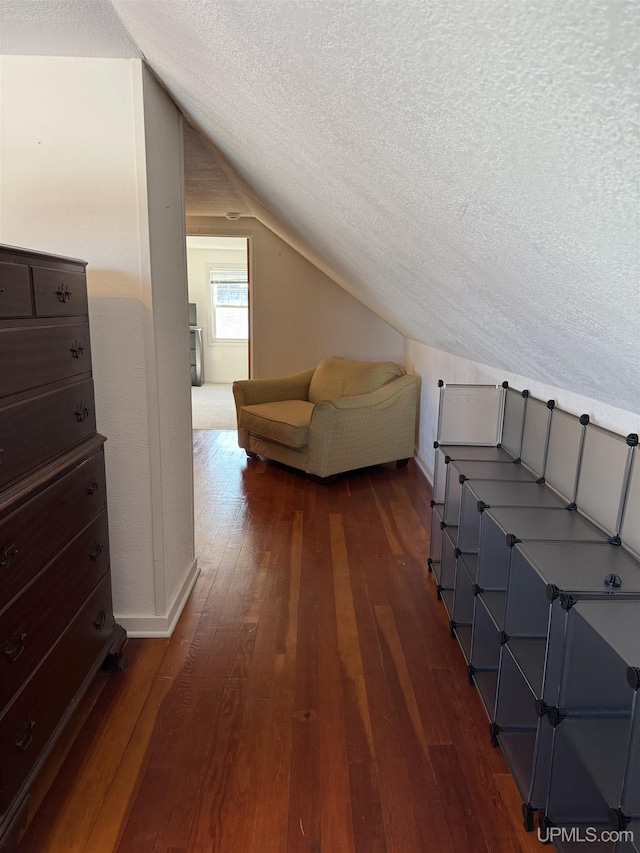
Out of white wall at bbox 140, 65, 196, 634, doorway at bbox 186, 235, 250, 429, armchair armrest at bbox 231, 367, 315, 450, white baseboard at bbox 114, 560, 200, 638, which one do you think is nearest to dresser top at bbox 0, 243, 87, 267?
white wall at bbox 140, 65, 196, 634

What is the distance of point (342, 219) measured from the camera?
1876 millimetres

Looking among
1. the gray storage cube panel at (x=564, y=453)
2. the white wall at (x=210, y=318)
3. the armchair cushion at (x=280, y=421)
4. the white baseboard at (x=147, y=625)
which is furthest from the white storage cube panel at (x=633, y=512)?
the white wall at (x=210, y=318)

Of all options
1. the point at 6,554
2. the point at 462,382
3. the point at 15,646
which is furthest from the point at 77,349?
the point at 462,382

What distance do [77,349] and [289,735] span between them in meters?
1.29

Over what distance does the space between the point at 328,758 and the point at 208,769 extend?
329mm

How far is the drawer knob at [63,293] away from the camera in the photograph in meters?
1.53

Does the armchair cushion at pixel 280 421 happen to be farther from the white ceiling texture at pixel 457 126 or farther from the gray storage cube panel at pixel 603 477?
the gray storage cube panel at pixel 603 477

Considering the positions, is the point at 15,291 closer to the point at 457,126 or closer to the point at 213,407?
the point at 457,126

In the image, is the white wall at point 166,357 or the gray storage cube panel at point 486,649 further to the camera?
the white wall at point 166,357

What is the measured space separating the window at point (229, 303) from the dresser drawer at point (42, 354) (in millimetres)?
6968

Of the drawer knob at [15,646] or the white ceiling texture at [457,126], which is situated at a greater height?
the white ceiling texture at [457,126]

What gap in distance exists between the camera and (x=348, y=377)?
4582 mm

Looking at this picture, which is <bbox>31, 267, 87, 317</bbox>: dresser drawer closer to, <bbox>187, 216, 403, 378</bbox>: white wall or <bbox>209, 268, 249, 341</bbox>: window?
<bbox>187, 216, 403, 378</bbox>: white wall

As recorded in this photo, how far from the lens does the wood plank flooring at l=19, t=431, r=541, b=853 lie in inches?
53.9
